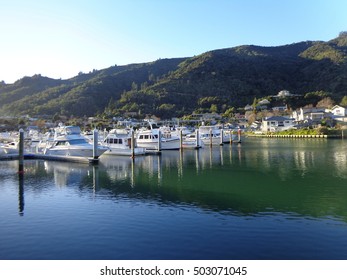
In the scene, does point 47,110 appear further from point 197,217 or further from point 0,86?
point 197,217

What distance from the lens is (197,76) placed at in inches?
6580

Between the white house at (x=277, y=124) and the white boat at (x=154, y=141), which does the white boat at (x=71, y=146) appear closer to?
the white boat at (x=154, y=141)

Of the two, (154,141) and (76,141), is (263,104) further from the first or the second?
(76,141)

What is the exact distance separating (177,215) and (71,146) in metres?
26.0

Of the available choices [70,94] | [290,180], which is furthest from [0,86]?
[290,180]

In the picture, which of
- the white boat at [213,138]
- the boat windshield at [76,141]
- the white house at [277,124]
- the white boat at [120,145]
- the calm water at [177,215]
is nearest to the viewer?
the calm water at [177,215]

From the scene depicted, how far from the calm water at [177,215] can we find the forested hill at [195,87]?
4200 inches

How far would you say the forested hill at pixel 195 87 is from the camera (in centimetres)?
13825

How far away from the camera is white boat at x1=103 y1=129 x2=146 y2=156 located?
42.1 meters

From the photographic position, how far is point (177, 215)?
15508mm

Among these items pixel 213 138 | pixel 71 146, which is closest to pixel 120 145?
pixel 71 146

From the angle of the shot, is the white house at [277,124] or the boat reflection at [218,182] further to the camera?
the white house at [277,124]

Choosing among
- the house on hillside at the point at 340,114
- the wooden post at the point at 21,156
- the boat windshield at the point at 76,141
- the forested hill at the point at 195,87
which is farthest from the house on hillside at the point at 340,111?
the wooden post at the point at 21,156

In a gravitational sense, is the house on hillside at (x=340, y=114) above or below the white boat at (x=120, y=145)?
above
